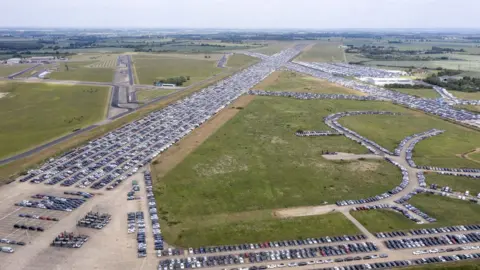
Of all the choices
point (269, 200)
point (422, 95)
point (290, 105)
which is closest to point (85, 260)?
Answer: point (269, 200)

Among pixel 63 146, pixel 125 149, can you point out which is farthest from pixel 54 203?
pixel 63 146

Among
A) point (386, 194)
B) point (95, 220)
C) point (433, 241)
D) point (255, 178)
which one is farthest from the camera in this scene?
point (255, 178)

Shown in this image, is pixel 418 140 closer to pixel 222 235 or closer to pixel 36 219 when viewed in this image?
pixel 222 235

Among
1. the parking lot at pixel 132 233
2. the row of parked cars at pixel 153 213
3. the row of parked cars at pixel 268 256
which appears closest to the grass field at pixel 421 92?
the parking lot at pixel 132 233

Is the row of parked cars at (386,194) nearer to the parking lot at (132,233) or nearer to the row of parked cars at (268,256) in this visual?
the parking lot at (132,233)

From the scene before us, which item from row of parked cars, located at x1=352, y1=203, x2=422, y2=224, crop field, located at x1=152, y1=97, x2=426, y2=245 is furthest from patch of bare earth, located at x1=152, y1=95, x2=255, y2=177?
row of parked cars, located at x1=352, y1=203, x2=422, y2=224

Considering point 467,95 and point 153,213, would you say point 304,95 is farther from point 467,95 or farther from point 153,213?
point 153,213

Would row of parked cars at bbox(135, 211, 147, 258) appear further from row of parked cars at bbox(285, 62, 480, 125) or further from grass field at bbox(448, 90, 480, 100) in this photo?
grass field at bbox(448, 90, 480, 100)
